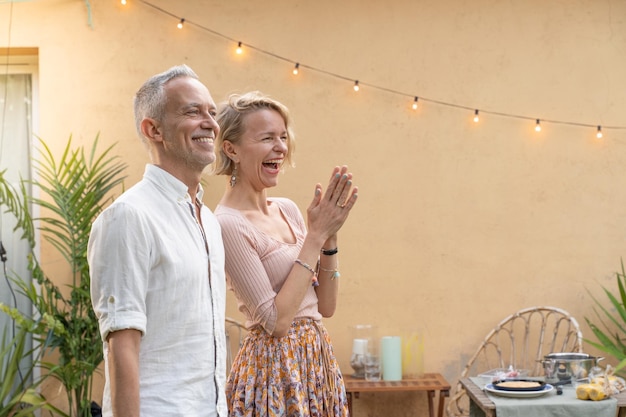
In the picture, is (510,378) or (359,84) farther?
(359,84)

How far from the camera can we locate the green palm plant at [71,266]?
416cm

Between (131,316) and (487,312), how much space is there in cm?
337

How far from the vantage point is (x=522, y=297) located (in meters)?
4.65

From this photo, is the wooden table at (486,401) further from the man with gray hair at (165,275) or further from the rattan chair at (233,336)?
the man with gray hair at (165,275)

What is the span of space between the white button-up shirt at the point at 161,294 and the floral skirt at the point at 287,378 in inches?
14.3

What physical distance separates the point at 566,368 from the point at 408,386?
3.12ft

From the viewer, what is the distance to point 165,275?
1.64 metres

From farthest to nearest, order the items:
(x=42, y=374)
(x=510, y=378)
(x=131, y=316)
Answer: (x=42, y=374) → (x=510, y=378) → (x=131, y=316)

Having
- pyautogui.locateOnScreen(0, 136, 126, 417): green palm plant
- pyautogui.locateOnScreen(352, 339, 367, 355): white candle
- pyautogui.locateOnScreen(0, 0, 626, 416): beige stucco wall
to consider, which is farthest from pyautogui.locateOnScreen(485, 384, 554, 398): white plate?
pyautogui.locateOnScreen(0, 136, 126, 417): green palm plant

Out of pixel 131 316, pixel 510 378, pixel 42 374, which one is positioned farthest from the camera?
pixel 42 374

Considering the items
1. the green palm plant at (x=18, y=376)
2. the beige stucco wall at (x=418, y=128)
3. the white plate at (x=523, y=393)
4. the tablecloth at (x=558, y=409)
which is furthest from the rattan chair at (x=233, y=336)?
the tablecloth at (x=558, y=409)

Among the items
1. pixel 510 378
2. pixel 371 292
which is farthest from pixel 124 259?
pixel 371 292

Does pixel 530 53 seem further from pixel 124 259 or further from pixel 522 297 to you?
pixel 124 259

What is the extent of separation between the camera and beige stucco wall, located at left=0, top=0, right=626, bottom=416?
4.65m
